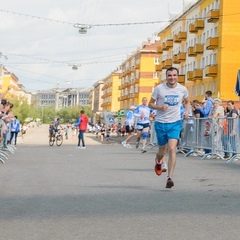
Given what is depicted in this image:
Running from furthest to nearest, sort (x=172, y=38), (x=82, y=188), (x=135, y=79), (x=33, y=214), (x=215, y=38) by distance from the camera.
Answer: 1. (x=135, y=79)
2. (x=172, y=38)
3. (x=215, y=38)
4. (x=82, y=188)
5. (x=33, y=214)

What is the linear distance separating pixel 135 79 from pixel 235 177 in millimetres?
134574

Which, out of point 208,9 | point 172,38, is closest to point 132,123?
point 208,9

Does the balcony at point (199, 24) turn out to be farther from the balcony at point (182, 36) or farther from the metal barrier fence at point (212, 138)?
the metal barrier fence at point (212, 138)

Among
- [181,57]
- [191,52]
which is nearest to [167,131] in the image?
[191,52]

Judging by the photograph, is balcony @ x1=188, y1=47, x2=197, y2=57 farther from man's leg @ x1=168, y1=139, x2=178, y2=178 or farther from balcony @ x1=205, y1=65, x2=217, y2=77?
man's leg @ x1=168, y1=139, x2=178, y2=178

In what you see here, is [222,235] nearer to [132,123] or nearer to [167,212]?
[167,212]

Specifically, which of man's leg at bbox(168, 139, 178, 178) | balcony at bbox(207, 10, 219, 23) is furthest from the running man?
balcony at bbox(207, 10, 219, 23)

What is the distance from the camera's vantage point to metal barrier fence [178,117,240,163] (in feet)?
61.7

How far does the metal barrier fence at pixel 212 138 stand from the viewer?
61.7 ft

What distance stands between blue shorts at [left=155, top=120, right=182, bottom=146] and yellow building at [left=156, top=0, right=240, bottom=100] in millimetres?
63437

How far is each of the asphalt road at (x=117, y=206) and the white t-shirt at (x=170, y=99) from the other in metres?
1.08

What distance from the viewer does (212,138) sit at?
820 inches

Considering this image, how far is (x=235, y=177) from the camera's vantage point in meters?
13.0

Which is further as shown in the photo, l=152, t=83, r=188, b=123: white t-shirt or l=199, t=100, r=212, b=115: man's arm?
l=199, t=100, r=212, b=115: man's arm
